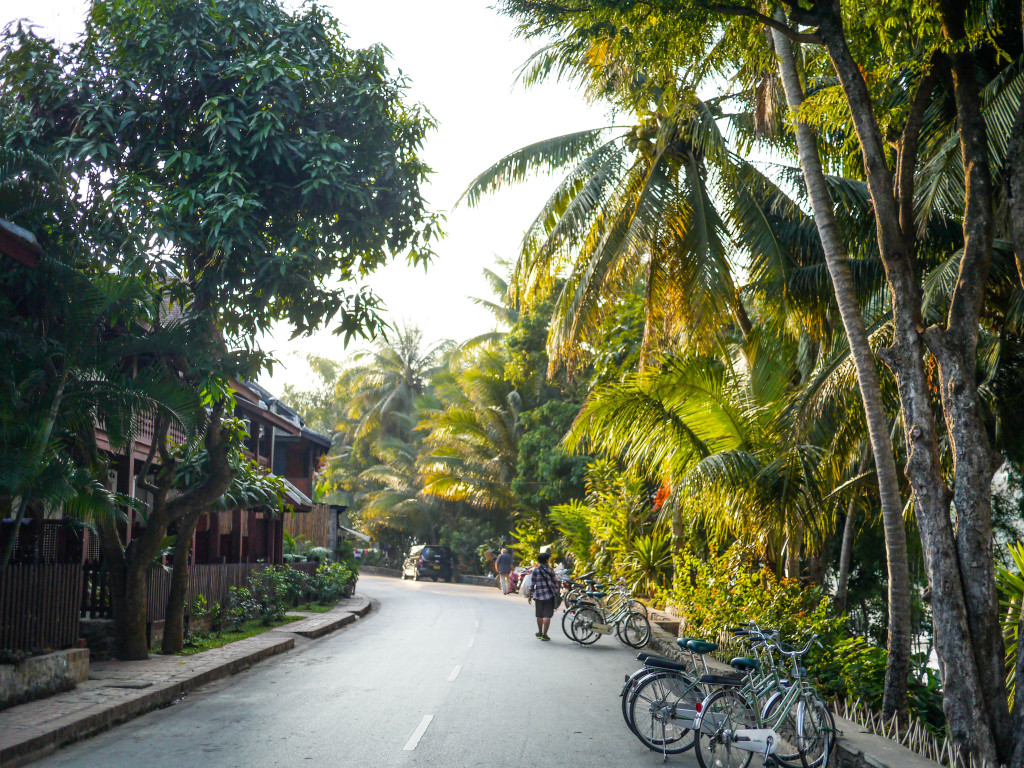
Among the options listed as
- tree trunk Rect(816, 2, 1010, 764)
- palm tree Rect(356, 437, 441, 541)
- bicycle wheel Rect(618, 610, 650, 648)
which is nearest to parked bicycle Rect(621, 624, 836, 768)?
tree trunk Rect(816, 2, 1010, 764)

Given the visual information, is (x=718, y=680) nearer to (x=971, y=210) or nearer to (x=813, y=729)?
(x=813, y=729)

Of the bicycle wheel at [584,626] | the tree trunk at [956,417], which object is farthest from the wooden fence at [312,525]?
the tree trunk at [956,417]

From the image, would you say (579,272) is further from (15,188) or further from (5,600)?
(5,600)

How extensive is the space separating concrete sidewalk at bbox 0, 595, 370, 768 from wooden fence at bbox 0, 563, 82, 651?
0.66 m

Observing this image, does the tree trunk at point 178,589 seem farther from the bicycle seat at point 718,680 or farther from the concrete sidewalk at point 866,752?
the concrete sidewalk at point 866,752

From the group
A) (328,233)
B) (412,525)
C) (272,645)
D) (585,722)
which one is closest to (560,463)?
(412,525)

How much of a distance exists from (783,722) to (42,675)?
7.35 m

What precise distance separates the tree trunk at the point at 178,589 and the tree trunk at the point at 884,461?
928 cm

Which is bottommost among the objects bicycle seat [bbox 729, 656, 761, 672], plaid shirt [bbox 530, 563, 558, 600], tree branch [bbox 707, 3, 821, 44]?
bicycle seat [bbox 729, 656, 761, 672]

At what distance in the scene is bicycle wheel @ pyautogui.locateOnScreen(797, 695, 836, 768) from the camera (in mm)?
7137

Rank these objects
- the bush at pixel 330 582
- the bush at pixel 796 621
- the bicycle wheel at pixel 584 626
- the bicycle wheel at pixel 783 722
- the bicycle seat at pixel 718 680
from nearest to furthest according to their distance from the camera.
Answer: the bicycle wheel at pixel 783 722, the bicycle seat at pixel 718 680, the bush at pixel 796 621, the bicycle wheel at pixel 584 626, the bush at pixel 330 582

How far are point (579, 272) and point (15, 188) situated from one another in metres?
9.02

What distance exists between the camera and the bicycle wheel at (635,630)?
16578mm

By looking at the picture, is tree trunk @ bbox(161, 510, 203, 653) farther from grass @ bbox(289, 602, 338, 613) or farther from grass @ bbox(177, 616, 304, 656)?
grass @ bbox(289, 602, 338, 613)
